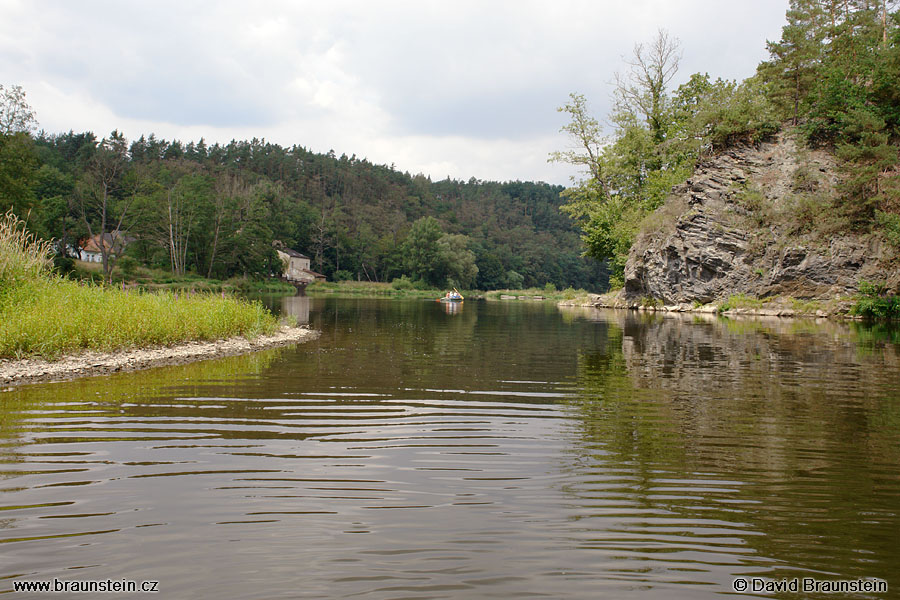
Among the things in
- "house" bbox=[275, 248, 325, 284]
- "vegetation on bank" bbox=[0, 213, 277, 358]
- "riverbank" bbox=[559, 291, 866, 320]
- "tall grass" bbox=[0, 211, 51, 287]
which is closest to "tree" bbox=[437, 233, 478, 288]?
"house" bbox=[275, 248, 325, 284]

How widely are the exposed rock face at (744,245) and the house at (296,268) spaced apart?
76.1 m

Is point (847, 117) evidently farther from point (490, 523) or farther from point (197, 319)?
point (490, 523)

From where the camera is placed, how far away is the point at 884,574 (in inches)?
154

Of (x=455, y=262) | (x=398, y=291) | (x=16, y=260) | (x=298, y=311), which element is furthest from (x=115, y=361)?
(x=455, y=262)

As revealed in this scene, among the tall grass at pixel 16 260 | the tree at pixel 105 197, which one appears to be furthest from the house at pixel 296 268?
the tall grass at pixel 16 260

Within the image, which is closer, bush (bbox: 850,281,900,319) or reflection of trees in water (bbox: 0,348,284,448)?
reflection of trees in water (bbox: 0,348,284,448)

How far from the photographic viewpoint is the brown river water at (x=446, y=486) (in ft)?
12.8

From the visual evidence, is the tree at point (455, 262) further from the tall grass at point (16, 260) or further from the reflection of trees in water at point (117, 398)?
the reflection of trees in water at point (117, 398)

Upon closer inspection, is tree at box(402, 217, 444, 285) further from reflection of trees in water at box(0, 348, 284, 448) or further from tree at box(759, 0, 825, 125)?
reflection of trees in water at box(0, 348, 284, 448)

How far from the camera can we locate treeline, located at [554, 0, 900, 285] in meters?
39.3

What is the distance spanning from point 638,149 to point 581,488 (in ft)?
194

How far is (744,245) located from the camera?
150 feet

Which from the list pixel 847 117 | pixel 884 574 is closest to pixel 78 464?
pixel 884 574

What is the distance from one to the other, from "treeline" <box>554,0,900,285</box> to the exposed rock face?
192cm
